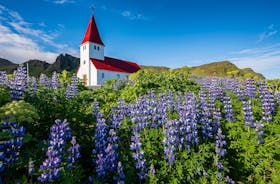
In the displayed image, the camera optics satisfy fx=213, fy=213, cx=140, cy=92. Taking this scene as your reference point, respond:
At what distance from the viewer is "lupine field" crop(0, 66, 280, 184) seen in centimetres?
292

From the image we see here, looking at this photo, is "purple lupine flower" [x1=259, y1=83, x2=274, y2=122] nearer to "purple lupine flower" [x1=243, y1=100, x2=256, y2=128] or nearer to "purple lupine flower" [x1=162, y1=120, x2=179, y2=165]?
"purple lupine flower" [x1=243, y1=100, x2=256, y2=128]

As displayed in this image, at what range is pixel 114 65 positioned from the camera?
123 ft

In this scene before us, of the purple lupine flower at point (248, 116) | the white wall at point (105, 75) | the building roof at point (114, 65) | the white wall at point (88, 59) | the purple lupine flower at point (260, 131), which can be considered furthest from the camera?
the building roof at point (114, 65)

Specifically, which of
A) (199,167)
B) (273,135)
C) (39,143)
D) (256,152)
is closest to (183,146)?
(199,167)

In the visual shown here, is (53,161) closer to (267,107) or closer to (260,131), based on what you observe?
(260,131)

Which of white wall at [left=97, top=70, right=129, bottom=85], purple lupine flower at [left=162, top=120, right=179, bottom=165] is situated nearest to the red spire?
white wall at [left=97, top=70, right=129, bottom=85]

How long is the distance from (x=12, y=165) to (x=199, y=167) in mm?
2700

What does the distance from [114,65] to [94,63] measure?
200 inches

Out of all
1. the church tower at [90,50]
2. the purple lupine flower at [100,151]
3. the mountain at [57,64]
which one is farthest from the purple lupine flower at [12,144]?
the mountain at [57,64]

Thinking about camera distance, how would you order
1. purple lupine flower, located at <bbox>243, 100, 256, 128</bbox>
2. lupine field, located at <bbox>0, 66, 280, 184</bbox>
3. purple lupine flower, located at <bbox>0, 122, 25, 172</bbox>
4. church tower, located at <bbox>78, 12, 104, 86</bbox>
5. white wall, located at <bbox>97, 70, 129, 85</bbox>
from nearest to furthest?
1. purple lupine flower, located at <bbox>0, 122, 25, 172</bbox>
2. lupine field, located at <bbox>0, 66, 280, 184</bbox>
3. purple lupine flower, located at <bbox>243, 100, 256, 128</bbox>
4. white wall, located at <bbox>97, 70, 129, 85</bbox>
5. church tower, located at <bbox>78, 12, 104, 86</bbox>

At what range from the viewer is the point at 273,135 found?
173 inches

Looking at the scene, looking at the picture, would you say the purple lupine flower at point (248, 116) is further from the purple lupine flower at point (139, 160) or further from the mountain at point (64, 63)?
the mountain at point (64, 63)

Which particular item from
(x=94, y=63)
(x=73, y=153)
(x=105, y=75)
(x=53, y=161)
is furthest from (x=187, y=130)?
(x=94, y=63)

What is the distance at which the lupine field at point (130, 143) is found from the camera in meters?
2.92
